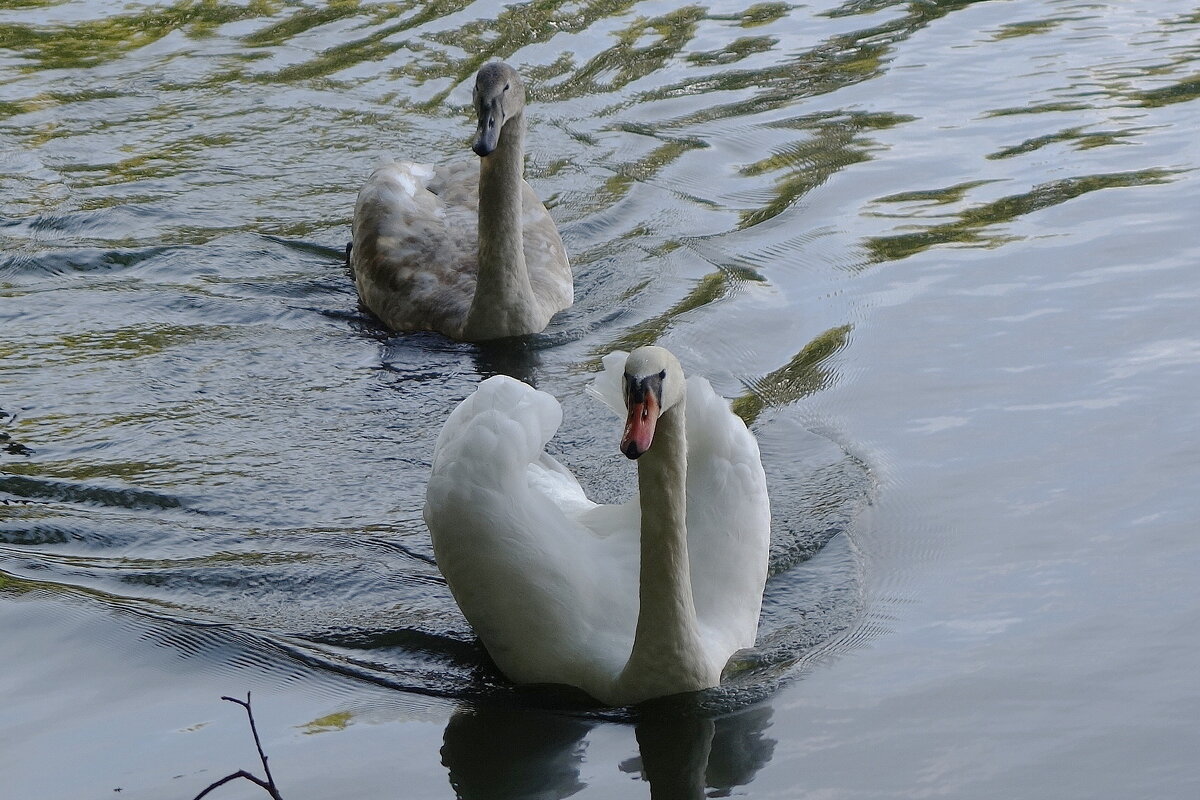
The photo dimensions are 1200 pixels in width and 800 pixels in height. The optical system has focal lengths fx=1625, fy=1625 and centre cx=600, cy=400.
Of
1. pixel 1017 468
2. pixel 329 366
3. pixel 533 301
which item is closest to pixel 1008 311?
pixel 1017 468

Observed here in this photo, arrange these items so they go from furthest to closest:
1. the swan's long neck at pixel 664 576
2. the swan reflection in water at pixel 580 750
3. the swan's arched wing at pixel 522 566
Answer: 1. the swan's arched wing at pixel 522 566
2. the swan's long neck at pixel 664 576
3. the swan reflection in water at pixel 580 750

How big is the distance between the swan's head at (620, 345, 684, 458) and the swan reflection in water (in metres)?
0.98

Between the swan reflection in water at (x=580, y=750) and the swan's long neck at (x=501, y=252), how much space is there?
385 cm

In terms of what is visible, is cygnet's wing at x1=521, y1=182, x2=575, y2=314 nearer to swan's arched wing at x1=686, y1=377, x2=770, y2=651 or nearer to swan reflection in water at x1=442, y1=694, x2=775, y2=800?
swan's arched wing at x1=686, y1=377, x2=770, y2=651

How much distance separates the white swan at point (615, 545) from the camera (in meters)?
5.16

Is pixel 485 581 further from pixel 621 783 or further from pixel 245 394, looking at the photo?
pixel 245 394

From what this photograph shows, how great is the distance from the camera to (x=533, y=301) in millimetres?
9055

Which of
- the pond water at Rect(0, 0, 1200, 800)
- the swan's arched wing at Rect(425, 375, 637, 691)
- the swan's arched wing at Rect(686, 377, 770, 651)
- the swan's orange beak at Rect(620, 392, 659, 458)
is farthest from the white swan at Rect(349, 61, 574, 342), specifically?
the swan's orange beak at Rect(620, 392, 659, 458)

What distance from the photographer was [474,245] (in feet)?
31.9

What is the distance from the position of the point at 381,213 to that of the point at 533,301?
1367 mm

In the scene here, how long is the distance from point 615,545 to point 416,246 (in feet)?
14.3

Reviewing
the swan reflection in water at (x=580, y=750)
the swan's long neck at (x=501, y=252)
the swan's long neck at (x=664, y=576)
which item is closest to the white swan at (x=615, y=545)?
the swan's long neck at (x=664, y=576)

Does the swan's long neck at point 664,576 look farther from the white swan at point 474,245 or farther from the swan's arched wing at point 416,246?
the swan's arched wing at point 416,246

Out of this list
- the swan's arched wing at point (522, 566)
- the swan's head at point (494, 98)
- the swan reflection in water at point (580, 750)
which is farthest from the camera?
the swan's head at point (494, 98)
